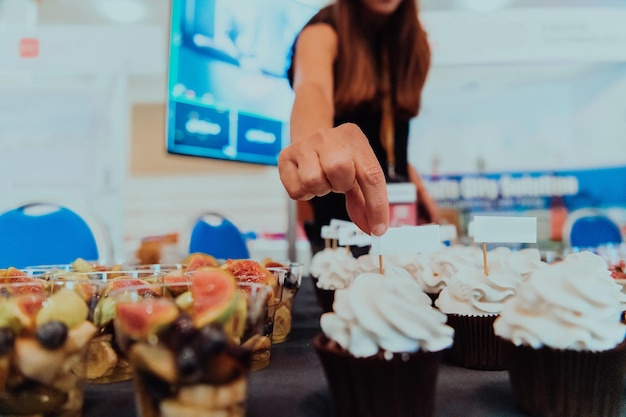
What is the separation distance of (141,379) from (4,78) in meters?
3.17

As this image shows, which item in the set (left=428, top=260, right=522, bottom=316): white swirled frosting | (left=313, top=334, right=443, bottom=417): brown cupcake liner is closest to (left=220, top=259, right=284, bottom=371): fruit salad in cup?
→ (left=313, top=334, right=443, bottom=417): brown cupcake liner

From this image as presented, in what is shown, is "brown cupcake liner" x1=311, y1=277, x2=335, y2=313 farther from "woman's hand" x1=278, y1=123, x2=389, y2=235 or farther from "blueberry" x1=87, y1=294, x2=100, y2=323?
"blueberry" x1=87, y1=294, x2=100, y2=323

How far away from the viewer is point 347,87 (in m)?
2.02

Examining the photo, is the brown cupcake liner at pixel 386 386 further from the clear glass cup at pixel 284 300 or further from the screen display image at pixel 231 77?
the screen display image at pixel 231 77

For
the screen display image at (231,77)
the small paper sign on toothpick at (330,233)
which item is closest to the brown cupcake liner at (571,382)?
the small paper sign on toothpick at (330,233)

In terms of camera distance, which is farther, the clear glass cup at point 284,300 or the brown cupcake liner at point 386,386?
the clear glass cup at point 284,300

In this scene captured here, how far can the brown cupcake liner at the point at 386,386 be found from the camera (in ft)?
2.32

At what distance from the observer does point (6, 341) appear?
628 millimetres

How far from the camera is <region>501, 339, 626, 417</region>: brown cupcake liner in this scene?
29.3 inches

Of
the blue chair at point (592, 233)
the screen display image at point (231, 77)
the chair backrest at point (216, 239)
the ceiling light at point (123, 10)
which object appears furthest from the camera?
the ceiling light at point (123, 10)

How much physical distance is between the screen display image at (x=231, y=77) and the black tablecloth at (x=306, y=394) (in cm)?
162

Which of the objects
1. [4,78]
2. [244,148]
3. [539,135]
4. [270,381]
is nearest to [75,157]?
[4,78]

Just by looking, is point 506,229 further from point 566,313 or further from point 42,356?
→ point 42,356

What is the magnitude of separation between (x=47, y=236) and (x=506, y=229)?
6.55ft
